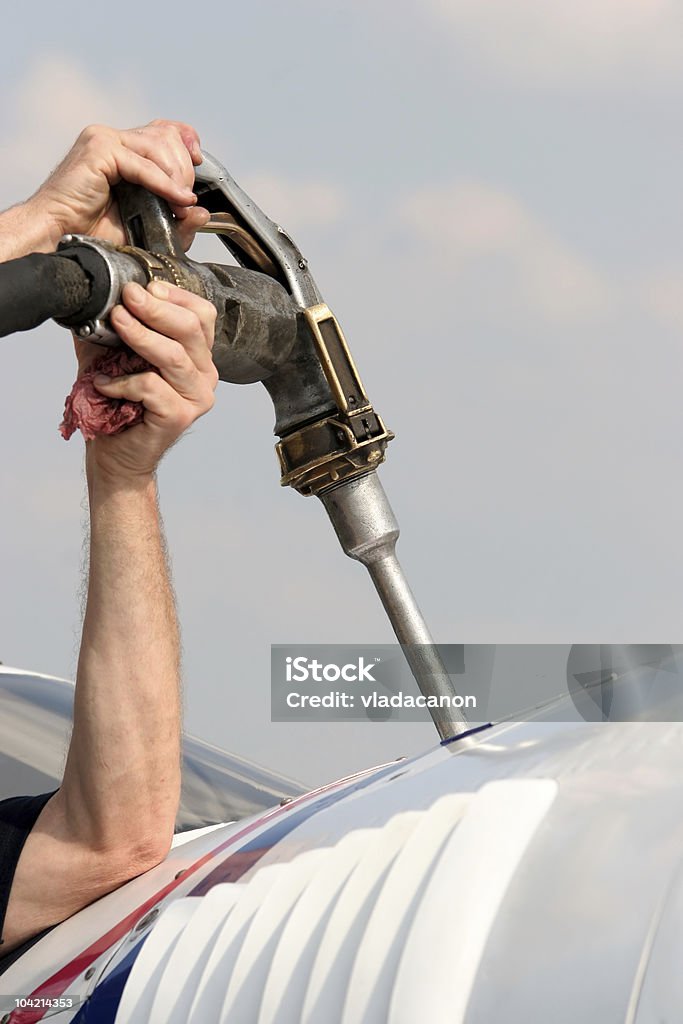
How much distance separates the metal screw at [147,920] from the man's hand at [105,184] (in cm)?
62

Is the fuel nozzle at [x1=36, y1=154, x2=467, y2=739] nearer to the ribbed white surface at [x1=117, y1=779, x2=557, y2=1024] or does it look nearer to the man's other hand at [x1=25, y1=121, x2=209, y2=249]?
the man's other hand at [x1=25, y1=121, x2=209, y2=249]


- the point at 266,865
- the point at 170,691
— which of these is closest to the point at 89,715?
the point at 170,691

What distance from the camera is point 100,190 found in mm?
1295

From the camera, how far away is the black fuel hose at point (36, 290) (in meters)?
0.77

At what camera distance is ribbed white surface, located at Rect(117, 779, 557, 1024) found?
71 cm

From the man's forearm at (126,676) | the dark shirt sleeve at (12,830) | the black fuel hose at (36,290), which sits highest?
the black fuel hose at (36,290)

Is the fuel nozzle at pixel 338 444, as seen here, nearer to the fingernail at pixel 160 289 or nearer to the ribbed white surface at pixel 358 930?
the fingernail at pixel 160 289

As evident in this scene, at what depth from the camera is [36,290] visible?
2.62ft

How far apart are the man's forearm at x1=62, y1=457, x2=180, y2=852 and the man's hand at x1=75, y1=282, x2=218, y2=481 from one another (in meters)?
0.10

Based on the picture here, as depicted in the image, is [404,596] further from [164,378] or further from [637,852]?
[637,852]

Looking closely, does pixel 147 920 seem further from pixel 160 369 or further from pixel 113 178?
pixel 113 178

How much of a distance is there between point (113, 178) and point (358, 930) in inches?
32.7

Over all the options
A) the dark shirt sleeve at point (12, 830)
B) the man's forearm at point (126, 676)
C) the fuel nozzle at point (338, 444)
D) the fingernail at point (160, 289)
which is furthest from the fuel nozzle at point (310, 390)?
the dark shirt sleeve at point (12, 830)

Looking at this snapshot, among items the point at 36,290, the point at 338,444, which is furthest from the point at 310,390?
the point at 36,290
